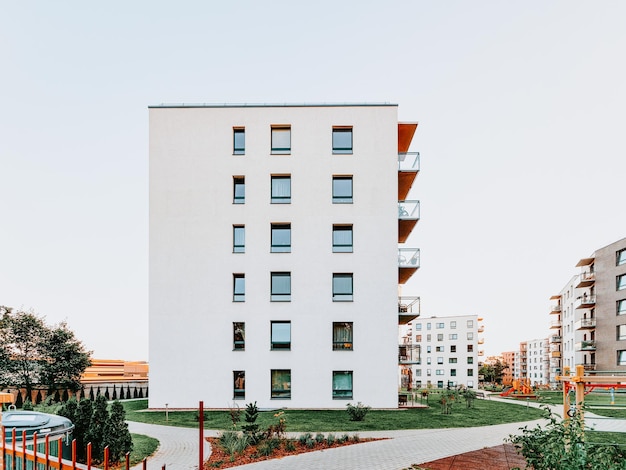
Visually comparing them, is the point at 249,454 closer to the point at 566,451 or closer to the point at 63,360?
the point at 566,451

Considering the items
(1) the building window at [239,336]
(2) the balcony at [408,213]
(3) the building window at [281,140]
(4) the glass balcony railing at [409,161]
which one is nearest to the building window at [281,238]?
(3) the building window at [281,140]

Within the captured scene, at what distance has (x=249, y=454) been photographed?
11.7m

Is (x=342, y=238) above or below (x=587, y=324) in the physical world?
above

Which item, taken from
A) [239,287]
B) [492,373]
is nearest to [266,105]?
[239,287]

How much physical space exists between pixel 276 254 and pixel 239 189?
405cm

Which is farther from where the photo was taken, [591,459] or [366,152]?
[366,152]

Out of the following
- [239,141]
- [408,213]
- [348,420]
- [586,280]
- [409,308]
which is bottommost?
[348,420]

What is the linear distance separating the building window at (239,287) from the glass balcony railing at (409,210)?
8.89 meters

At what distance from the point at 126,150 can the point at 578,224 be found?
83.9 feet

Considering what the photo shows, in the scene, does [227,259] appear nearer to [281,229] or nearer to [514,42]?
[281,229]

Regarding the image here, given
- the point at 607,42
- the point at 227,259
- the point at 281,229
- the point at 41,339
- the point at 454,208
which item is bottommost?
the point at 41,339

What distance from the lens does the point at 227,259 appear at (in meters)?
23.9

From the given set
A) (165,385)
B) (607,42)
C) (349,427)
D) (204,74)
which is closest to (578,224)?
(607,42)

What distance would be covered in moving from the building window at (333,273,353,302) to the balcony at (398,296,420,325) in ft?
10.8
